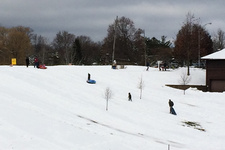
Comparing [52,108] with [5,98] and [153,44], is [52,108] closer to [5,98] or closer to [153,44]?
[5,98]

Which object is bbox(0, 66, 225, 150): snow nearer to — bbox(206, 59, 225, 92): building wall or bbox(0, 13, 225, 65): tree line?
bbox(206, 59, 225, 92): building wall

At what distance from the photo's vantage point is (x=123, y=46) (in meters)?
72.2

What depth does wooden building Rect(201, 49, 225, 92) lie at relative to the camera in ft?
124

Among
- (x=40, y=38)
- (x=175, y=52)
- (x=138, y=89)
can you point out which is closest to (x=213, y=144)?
(x=138, y=89)

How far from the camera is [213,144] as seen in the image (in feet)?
55.4

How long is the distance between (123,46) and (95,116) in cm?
5462

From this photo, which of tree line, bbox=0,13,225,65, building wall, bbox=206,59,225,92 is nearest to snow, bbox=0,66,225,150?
building wall, bbox=206,59,225,92

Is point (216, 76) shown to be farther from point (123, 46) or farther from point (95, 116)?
point (123, 46)

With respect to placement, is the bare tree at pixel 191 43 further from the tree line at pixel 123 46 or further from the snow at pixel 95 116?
the snow at pixel 95 116

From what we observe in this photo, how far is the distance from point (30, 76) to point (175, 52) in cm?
4229

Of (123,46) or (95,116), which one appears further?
(123,46)

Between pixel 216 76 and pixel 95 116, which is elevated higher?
pixel 216 76

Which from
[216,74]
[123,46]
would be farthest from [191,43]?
[123,46]

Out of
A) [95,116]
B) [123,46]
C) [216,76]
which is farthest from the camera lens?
[123,46]
